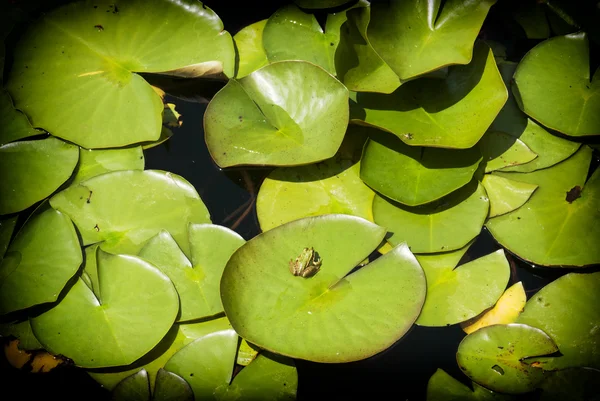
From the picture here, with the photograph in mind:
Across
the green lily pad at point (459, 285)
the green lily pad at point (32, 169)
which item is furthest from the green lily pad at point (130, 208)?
the green lily pad at point (459, 285)

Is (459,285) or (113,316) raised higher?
(459,285)

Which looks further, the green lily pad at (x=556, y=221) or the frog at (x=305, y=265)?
the green lily pad at (x=556, y=221)

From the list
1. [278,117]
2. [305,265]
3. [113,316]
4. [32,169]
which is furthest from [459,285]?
[32,169]

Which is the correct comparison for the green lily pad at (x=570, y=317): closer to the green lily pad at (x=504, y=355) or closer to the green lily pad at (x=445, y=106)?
the green lily pad at (x=504, y=355)

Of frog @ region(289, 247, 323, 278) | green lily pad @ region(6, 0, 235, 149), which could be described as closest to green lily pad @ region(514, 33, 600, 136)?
frog @ region(289, 247, 323, 278)

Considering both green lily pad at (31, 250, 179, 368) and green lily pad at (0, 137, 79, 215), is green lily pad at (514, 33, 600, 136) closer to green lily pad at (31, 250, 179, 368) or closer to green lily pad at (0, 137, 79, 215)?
green lily pad at (31, 250, 179, 368)

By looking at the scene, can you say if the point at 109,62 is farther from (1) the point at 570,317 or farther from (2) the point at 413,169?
(1) the point at 570,317
